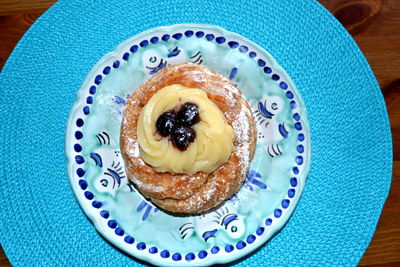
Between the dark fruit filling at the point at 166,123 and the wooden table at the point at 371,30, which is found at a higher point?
the wooden table at the point at 371,30

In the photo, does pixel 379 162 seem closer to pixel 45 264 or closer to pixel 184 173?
pixel 184 173

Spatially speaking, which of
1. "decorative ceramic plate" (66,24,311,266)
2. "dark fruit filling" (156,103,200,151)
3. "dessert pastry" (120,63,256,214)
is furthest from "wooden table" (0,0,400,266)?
"dark fruit filling" (156,103,200,151)

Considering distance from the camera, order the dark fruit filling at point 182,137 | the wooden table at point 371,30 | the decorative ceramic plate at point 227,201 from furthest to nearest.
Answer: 1. the wooden table at point 371,30
2. the decorative ceramic plate at point 227,201
3. the dark fruit filling at point 182,137

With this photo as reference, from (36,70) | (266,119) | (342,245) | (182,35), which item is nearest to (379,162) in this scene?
(342,245)

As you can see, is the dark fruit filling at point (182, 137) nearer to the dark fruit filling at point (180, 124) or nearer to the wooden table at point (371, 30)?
the dark fruit filling at point (180, 124)

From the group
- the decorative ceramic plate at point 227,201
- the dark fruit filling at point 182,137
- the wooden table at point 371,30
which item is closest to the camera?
the dark fruit filling at point 182,137

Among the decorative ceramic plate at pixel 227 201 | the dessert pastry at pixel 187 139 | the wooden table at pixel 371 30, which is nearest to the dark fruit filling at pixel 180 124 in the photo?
the dessert pastry at pixel 187 139
